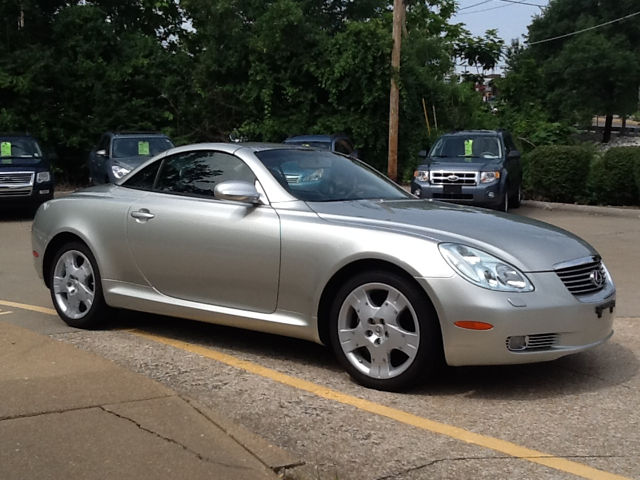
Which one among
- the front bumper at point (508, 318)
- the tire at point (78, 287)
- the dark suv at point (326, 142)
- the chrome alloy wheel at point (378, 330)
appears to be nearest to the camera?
the front bumper at point (508, 318)

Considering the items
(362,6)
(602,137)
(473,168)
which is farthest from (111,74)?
(602,137)

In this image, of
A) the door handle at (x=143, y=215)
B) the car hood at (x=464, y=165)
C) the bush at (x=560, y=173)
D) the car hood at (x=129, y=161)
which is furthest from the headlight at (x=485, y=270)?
the car hood at (x=129, y=161)

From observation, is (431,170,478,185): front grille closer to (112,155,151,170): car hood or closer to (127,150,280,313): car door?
(112,155,151,170): car hood

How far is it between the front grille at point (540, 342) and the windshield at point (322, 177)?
65.4 inches

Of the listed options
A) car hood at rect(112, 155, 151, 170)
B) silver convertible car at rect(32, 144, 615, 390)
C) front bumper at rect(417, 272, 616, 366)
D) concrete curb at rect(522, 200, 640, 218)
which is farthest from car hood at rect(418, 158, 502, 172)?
front bumper at rect(417, 272, 616, 366)

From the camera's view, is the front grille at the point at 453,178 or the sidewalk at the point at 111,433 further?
the front grille at the point at 453,178

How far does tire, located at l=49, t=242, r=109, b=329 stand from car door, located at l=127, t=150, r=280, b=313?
0.54 meters

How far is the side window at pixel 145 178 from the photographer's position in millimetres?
6449

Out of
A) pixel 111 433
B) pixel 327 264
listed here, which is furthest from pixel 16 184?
pixel 111 433

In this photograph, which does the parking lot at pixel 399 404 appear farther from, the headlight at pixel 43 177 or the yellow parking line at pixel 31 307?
the headlight at pixel 43 177

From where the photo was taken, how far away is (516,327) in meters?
4.63

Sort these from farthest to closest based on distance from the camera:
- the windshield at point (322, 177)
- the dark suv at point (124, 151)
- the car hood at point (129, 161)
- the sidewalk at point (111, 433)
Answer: the dark suv at point (124, 151) → the car hood at point (129, 161) → the windshield at point (322, 177) → the sidewalk at point (111, 433)

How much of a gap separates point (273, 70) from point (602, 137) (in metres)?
49.2

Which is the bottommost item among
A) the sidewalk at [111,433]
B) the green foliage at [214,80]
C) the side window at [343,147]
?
the sidewalk at [111,433]
